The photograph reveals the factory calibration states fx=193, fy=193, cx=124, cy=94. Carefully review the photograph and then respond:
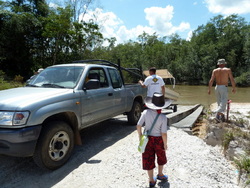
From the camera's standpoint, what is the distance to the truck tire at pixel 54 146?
3156 millimetres

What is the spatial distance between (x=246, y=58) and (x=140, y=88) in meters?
47.1

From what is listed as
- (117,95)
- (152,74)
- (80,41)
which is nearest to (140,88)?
(152,74)

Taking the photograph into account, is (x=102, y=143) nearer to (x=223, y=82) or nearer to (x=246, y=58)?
(x=223, y=82)

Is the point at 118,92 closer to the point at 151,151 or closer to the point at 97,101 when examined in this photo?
the point at 97,101

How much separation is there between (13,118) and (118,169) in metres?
1.94

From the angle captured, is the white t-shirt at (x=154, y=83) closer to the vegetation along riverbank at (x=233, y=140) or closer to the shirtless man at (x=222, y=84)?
the vegetation along riverbank at (x=233, y=140)

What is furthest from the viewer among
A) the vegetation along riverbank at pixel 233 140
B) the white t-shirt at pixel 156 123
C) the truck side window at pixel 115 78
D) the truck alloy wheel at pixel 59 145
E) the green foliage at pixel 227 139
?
the truck side window at pixel 115 78

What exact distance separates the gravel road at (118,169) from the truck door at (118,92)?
0.98 m

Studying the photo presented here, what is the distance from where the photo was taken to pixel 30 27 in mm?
22219

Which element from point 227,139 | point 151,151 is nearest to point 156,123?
point 151,151

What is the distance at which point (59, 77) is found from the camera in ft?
13.9

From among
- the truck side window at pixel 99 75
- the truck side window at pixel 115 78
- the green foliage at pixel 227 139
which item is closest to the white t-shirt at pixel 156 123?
the truck side window at pixel 99 75

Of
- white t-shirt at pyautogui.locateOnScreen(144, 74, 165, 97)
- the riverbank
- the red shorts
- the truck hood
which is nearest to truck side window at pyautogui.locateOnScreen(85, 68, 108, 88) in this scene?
the truck hood

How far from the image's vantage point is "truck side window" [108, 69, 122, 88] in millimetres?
5320
